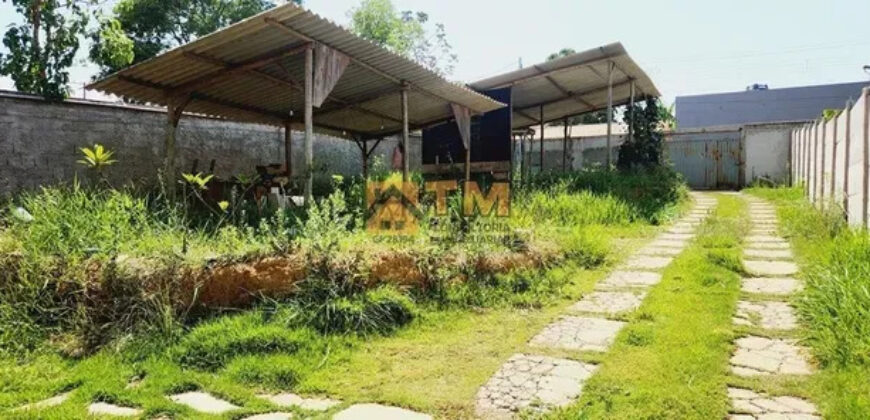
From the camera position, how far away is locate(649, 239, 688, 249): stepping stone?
627 cm

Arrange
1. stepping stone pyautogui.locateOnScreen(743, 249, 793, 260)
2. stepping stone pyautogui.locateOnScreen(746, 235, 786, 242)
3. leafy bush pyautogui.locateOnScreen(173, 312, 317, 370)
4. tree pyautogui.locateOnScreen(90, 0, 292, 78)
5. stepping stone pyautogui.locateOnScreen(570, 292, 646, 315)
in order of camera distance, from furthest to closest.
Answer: tree pyautogui.locateOnScreen(90, 0, 292, 78)
stepping stone pyautogui.locateOnScreen(746, 235, 786, 242)
stepping stone pyautogui.locateOnScreen(743, 249, 793, 260)
stepping stone pyautogui.locateOnScreen(570, 292, 646, 315)
leafy bush pyautogui.locateOnScreen(173, 312, 317, 370)

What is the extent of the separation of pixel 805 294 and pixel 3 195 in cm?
903

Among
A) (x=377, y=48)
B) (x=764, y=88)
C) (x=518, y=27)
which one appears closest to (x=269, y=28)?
(x=377, y=48)

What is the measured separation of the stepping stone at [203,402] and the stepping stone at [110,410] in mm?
176

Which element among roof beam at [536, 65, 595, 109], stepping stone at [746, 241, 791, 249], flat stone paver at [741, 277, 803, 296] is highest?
roof beam at [536, 65, 595, 109]

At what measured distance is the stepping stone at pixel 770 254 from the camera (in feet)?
17.8

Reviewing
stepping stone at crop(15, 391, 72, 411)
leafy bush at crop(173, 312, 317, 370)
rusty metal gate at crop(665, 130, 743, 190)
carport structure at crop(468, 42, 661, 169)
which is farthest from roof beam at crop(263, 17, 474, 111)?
rusty metal gate at crop(665, 130, 743, 190)

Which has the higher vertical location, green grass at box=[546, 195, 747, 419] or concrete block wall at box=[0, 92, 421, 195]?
concrete block wall at box=[0, 92, 421, 195]

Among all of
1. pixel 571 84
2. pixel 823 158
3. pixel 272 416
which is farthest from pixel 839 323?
pixel 571 84

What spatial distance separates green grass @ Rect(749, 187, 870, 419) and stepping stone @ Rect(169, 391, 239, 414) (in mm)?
2592

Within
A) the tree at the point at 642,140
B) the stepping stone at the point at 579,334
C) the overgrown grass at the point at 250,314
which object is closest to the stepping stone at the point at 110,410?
the overgrown grass at the point at 250,314

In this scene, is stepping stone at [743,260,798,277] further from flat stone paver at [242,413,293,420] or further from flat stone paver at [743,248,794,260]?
flat stone paver at [242,413,293,420]

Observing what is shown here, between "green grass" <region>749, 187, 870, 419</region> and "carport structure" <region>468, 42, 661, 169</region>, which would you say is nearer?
"green grass" <region>749, 187, 870, 419</region>

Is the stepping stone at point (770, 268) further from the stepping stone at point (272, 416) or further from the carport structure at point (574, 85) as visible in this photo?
the carport structure at point (574, 85)
